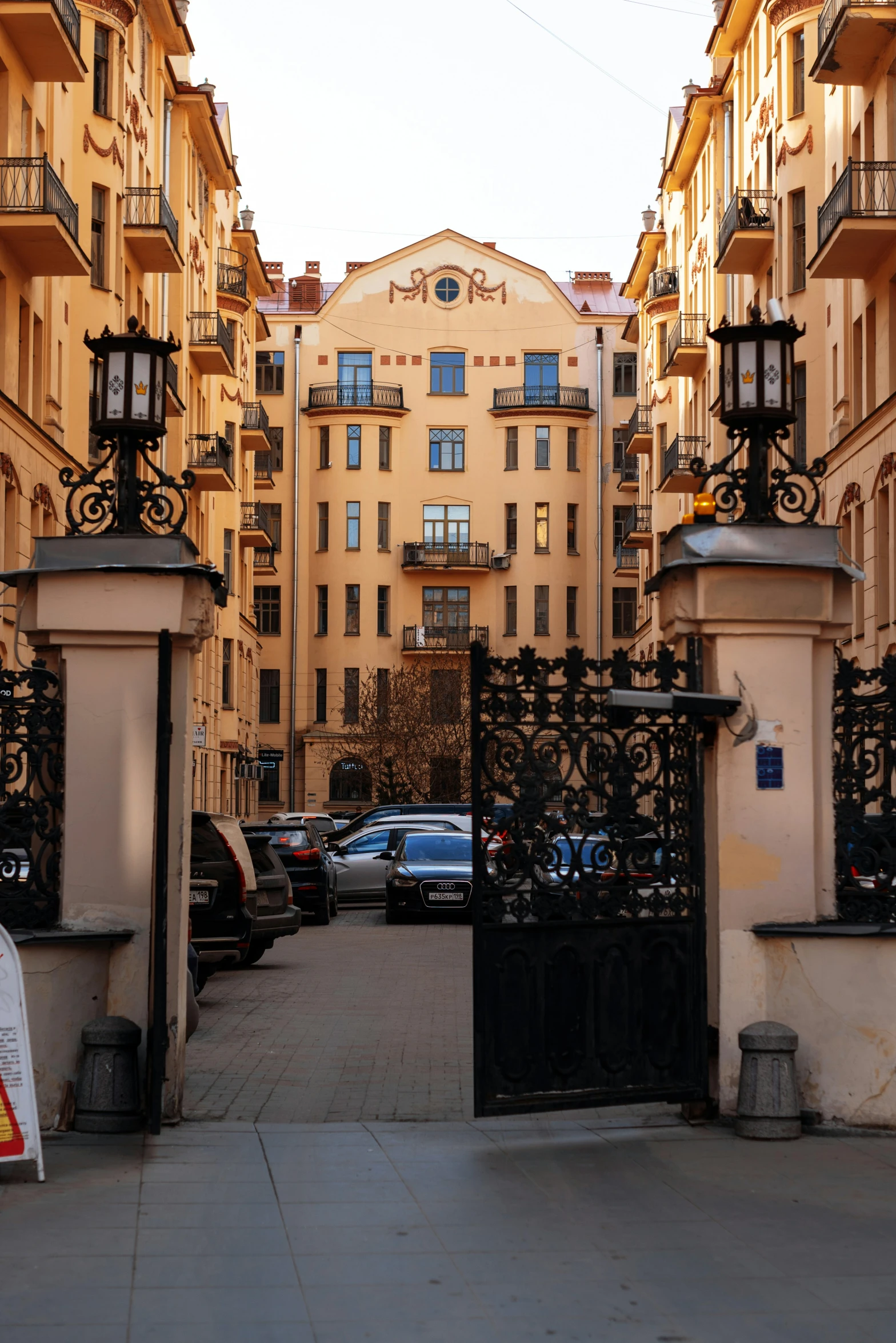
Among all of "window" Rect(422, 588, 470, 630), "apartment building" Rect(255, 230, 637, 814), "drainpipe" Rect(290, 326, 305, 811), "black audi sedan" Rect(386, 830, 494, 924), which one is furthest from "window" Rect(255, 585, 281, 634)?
"black audi sedan" Rect(386, 830, 494, 924)

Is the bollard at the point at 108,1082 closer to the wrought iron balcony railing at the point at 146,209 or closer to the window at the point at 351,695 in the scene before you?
the wrought iron balcony railing at the point at 146,209

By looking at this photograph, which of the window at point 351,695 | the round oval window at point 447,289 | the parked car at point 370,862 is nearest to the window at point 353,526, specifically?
the window at point 351,695

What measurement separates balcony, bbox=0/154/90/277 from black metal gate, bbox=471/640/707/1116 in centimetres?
1999

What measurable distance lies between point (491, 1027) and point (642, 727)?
1.86m

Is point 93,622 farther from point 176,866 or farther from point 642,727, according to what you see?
point 642,727

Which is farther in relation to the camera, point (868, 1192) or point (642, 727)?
point (642, 727)

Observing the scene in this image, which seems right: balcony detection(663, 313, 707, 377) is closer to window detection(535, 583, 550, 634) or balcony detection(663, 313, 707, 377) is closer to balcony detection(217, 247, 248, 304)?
balcony detection(217, 247, 248, 304)

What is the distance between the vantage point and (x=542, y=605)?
2785 inches

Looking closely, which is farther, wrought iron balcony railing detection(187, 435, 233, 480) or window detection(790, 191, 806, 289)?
wrought iron balcony railing detection(187, 435, 233, 480)

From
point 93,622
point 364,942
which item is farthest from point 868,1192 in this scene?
point 364,942

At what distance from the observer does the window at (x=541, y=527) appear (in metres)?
70.8

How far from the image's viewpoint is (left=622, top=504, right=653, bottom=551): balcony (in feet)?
190

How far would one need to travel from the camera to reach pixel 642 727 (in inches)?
362

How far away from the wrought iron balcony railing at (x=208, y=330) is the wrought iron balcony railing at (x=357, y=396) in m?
20.8
